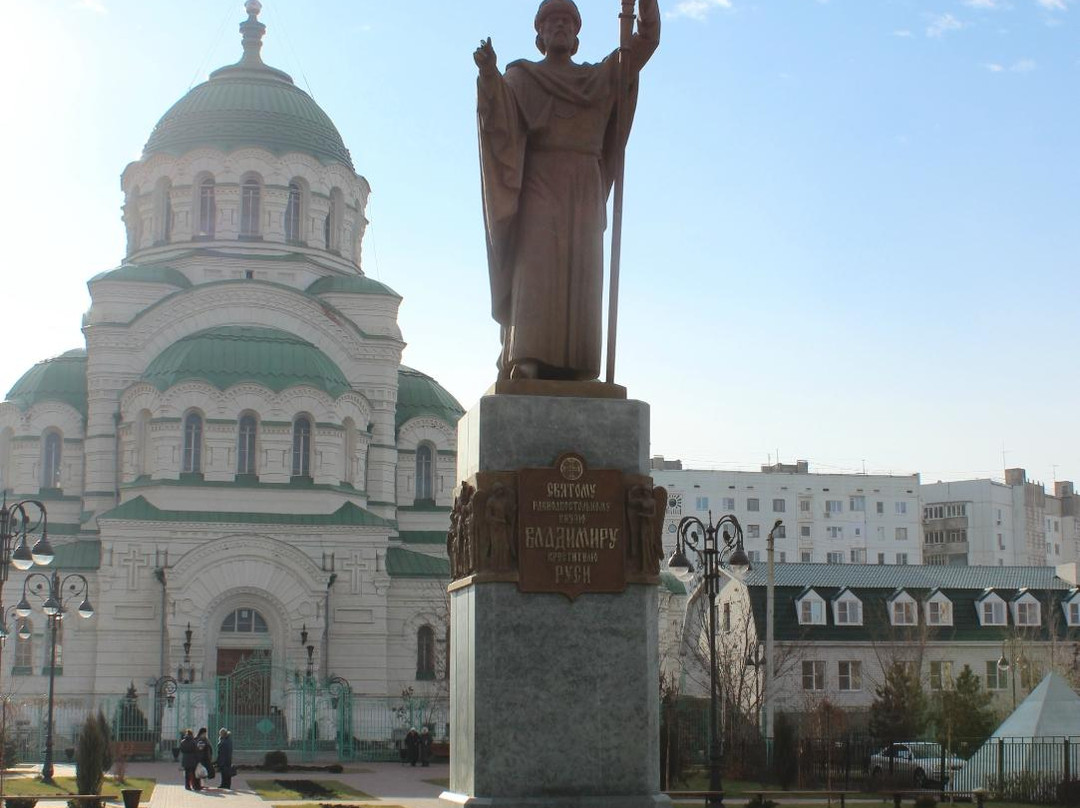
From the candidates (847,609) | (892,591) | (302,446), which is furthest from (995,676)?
(302,446)

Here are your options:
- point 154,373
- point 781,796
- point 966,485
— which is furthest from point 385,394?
point 966,485

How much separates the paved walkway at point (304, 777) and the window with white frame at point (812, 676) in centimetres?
1424

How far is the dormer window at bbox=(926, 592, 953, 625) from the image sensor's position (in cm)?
4903

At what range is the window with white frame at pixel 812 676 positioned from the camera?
47969mm

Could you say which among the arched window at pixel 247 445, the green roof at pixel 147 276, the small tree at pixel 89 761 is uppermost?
the green roof at pixel 147 276

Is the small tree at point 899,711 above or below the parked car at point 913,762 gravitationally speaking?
above

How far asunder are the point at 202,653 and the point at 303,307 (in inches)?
508

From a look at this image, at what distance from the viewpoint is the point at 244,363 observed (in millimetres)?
46156

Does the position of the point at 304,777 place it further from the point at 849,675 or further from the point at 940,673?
the point at 940,673

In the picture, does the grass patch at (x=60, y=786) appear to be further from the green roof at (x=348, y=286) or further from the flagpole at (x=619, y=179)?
the green roof at (x=348, y=286)

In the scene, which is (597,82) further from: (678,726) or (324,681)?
(324,681)

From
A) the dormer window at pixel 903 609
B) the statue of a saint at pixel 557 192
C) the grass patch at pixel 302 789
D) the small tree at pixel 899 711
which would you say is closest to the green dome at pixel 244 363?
the grass patch at pixel 302 789

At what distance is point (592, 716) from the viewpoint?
8.69 m

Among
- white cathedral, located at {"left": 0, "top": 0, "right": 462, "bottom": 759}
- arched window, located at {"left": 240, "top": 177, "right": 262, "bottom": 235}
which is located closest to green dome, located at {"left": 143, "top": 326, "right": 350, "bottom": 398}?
white cathedral, located at {"left": 0, "top": 0, "right": 462, "bottom": 759}
